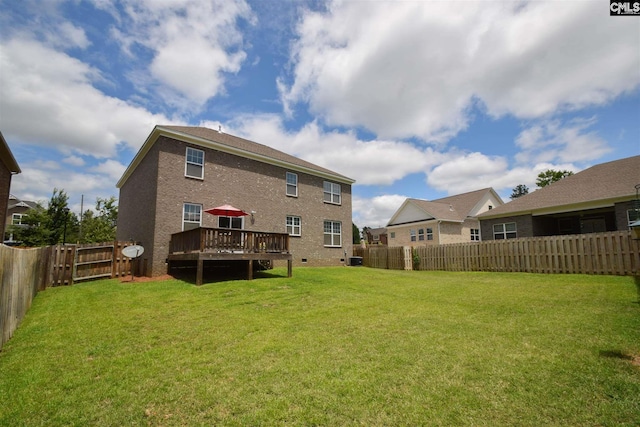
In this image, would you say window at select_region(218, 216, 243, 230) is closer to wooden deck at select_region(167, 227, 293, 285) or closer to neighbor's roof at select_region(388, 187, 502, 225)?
wooden deck at select_region(167, 227, 293, 285)

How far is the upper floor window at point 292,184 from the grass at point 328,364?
488 inches

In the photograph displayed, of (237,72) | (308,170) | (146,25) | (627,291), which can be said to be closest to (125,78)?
(146,25)

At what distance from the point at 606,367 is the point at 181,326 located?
6641 millimetres

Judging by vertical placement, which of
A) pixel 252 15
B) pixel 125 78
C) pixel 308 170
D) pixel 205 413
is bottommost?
pixel 205 413

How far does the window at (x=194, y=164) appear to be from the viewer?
1498cm

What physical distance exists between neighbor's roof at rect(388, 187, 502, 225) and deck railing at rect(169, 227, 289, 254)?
21.3m

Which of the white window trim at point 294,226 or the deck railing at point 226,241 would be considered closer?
the deck railing at point 226,241

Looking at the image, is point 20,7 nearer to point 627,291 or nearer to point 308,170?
point 308,170

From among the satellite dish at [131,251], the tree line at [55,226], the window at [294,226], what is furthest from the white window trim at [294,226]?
the tree line at [55,226]

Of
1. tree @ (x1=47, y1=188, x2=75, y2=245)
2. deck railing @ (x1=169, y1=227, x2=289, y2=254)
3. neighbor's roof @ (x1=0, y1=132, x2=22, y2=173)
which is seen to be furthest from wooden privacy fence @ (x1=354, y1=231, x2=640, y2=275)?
tree @ (x1=47, y1=188, x2=75, y2=245)

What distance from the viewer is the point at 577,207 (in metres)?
18.7

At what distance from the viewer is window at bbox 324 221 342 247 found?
21.2 m

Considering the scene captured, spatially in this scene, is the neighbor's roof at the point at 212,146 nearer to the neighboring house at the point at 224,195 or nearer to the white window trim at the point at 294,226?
the neighboring house at the point at 224,195

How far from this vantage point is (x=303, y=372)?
372 cm
